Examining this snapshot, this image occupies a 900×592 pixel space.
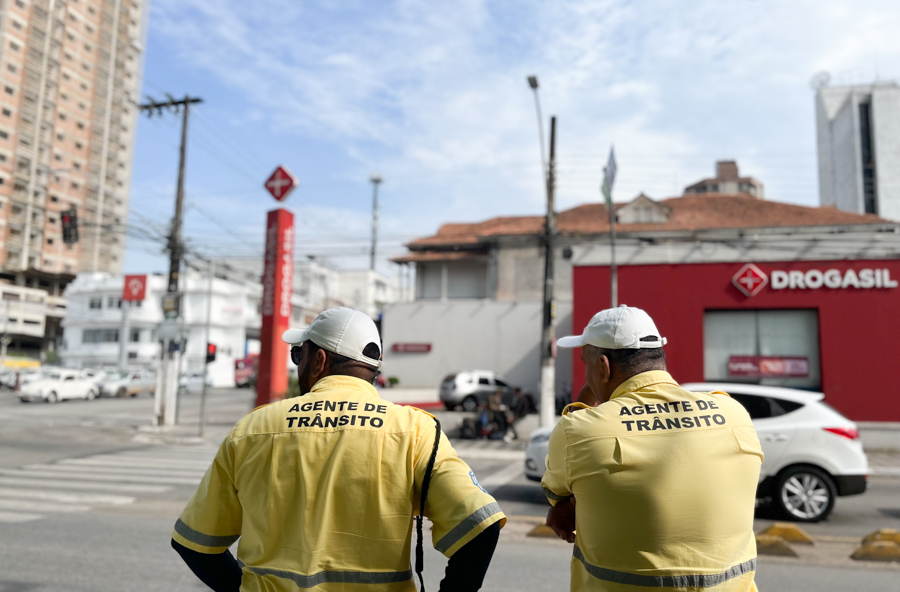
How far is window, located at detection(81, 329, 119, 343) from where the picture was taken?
63.2 m

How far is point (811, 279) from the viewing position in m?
18.1

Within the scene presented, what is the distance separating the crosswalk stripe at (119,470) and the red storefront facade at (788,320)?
11742 millimetres

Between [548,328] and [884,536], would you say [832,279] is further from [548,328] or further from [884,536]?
[884,536]

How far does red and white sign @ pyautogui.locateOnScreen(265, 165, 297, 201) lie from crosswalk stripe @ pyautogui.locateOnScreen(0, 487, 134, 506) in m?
12.2

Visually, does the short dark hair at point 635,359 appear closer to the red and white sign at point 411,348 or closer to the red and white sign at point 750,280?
the red and white sign at point 750,280

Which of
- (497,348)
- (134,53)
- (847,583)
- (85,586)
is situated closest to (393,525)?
(85,586)

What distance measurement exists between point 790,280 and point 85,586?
1821cm

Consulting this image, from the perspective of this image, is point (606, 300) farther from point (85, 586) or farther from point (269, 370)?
point (85, 586)

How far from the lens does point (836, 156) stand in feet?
272

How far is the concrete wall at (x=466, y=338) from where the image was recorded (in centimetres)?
3222

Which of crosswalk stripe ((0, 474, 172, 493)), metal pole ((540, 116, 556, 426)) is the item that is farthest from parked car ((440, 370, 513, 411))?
crosswalk stripe ((0, 474, 172, 493))

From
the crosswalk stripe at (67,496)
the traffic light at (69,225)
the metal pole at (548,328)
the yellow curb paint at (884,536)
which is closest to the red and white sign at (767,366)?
the metal pole at (548,328)

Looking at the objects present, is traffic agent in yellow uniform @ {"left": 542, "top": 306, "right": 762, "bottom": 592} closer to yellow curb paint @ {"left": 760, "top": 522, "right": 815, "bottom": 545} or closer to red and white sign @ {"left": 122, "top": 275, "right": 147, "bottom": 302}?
yellow curb paint @ {"left": 760, "top": 522, "right": 815, "bottom": 545}

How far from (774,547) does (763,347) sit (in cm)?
1325
